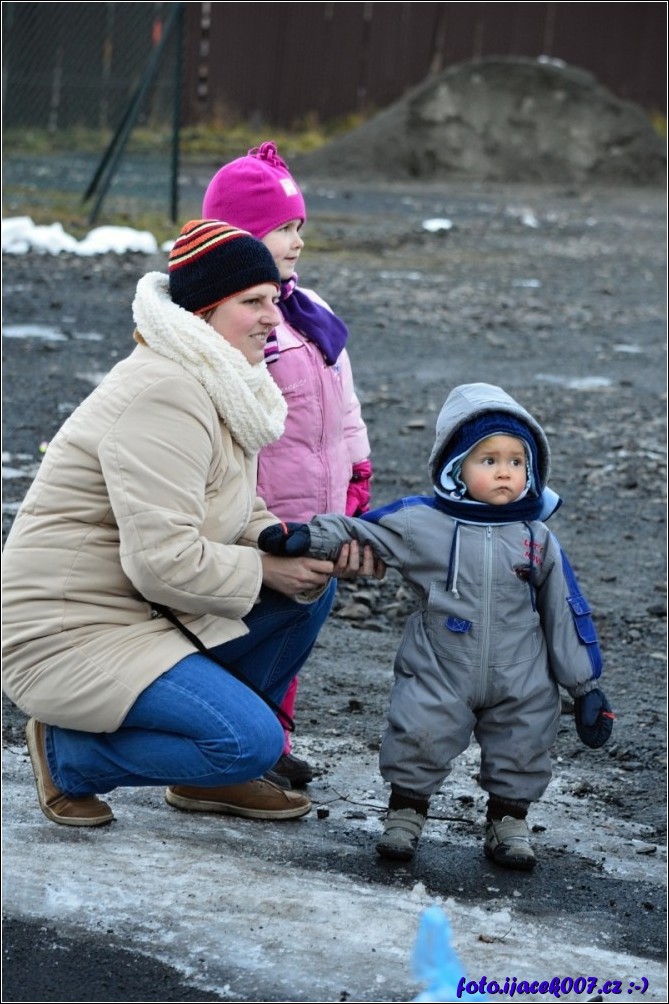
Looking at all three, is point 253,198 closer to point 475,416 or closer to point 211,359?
point 211,359

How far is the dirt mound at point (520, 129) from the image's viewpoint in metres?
21.0

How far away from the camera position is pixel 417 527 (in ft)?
11.3

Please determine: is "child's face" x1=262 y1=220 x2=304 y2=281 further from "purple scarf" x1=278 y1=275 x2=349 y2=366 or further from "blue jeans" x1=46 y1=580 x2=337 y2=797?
"blue jeans" x1=46 y1=580 x2=337 y2=797

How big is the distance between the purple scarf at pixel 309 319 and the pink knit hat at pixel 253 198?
153mm

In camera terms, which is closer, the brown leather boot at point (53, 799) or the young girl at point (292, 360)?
the brown leather boot at point (53, 799)

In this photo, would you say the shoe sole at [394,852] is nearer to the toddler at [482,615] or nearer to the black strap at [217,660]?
the toddler at [482,615]

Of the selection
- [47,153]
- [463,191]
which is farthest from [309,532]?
[463,191]

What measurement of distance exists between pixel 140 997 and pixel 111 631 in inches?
29.0

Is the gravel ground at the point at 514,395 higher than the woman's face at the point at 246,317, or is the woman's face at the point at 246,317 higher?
the woman's face at the point at 246,317

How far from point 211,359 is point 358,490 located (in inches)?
36.7

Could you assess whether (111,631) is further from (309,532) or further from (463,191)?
(463,191)

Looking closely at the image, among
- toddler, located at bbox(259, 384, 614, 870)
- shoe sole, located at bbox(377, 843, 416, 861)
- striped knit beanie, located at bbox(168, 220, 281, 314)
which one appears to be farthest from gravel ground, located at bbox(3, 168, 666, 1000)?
striped knit beanie, located at bbox(168, 220, 281, 314)

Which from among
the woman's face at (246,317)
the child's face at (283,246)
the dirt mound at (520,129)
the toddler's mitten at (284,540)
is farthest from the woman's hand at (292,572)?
the dirt mound at (520,129)

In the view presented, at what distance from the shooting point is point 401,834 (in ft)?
11.4
